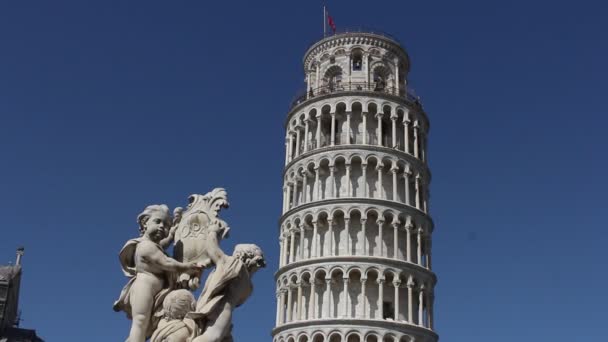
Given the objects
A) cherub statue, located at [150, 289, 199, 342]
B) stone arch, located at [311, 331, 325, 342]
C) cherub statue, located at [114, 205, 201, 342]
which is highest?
stone arch, located at [311, 331, 325, 342]

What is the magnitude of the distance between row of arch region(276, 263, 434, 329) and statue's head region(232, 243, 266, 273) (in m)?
41.1

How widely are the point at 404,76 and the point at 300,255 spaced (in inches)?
709

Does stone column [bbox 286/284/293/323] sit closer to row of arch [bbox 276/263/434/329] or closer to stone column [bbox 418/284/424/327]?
row of arch [bbox 276/263/434/329]

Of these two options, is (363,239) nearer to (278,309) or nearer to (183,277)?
(278,309)

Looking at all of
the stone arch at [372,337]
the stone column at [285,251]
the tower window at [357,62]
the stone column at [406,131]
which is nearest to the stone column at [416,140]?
the stone column at [406,131]

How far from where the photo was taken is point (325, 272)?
48406 mm

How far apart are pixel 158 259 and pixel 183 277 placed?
32cm

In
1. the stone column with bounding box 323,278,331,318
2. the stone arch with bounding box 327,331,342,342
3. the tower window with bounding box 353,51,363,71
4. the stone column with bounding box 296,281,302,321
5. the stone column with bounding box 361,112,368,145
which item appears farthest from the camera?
the tower window with bounding box 353,51,363,71

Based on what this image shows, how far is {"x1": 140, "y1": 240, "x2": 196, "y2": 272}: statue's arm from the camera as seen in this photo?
6625 mm

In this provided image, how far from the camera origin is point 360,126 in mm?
53938

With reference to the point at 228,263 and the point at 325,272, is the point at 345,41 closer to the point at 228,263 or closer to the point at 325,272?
the point at 325,272

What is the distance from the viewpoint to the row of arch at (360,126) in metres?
53.4

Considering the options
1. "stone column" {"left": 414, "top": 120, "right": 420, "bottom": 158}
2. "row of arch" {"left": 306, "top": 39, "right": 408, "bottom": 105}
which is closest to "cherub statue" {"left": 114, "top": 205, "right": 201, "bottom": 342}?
"stone column" {"left": 414, "top": 120, "right": 420, "bottom": 158}

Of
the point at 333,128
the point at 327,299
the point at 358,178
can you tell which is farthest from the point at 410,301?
the point at 333,128
